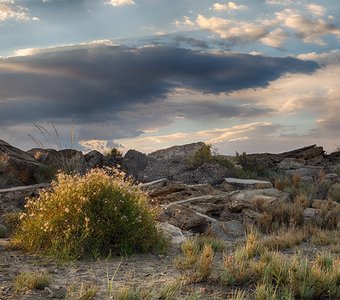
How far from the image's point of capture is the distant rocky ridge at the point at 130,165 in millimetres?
21641

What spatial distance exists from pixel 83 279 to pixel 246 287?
235 cm

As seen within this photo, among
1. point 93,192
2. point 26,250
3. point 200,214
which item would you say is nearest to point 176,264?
point 93,192

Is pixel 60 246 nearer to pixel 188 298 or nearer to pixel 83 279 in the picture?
pixel 83 279

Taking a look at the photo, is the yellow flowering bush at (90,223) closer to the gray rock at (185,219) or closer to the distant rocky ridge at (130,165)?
the gray rock at (185,219)

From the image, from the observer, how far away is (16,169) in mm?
21609

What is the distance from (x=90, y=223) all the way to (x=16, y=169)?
1170cm

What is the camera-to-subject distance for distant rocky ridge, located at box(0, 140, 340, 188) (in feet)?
71.0

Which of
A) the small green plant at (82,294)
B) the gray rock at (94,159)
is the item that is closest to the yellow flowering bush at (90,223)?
the small green plant at (82,294)

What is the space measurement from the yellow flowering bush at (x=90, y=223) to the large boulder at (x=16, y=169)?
9.57 metres

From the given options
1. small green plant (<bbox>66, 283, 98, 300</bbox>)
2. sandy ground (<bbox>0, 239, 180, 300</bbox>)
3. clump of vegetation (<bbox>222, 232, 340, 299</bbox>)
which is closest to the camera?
small green plant (<bbox>66, 283, 98, 300</bbox>)

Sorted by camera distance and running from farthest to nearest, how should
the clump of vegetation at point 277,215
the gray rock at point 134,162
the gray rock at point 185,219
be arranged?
the gray rock at point 134,162
the clump of vegetation at point 277,215
the gray rock at point 185,219

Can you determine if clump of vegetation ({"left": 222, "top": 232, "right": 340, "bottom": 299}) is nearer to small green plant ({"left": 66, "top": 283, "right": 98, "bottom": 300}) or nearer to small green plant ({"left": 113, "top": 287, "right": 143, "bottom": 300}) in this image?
small green plant ({"left": 113, "top": 287, "right": 143, "bottom": 300})

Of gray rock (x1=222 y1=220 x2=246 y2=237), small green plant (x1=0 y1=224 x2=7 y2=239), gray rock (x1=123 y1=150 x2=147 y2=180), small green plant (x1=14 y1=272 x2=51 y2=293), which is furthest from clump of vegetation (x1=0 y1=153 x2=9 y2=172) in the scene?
small green plant (x1=14 y1=272 x2=51 y2=293)

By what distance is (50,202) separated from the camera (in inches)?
441
